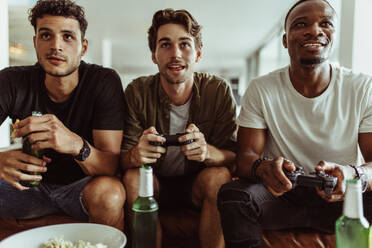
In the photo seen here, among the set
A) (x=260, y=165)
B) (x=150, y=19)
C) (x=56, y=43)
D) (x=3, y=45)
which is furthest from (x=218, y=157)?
(x=150, y=19)

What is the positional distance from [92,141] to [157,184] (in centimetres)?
40

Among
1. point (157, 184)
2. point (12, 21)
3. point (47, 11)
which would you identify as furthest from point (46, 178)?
point (12, 21)

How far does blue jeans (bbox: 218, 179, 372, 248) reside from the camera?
1.17 m

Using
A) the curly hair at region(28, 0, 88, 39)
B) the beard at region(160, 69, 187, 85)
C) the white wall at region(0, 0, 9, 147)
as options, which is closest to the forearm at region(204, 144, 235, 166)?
the beard at region(160, 69, 187, 85)

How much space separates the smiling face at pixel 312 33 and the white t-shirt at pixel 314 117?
0.43ft

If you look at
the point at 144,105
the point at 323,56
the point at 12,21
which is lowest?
the point at 144,105

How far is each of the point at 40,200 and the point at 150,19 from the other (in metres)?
5.40

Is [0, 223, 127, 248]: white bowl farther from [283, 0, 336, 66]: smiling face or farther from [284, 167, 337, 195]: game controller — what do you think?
[283, 0, 336, 66]: smiling face

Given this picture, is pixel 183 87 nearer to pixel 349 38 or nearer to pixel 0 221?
pixel 0 221

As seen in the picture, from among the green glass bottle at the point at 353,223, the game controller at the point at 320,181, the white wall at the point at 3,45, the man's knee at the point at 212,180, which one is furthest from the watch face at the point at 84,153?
the white wall at the point at 3,45

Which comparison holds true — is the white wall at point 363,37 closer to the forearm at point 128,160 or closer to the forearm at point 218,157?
the forearm at point 218,157

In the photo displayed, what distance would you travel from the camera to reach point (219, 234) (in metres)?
1.36

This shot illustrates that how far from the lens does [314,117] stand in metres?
1.48

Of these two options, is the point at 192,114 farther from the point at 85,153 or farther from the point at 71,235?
the point at 71,235
